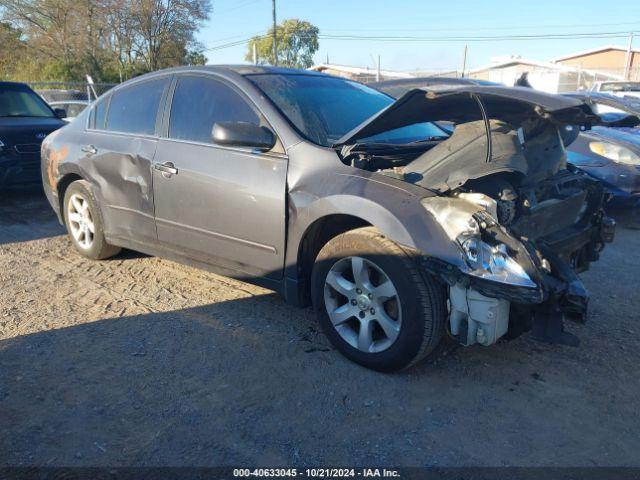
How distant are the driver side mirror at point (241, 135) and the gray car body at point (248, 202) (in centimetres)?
11

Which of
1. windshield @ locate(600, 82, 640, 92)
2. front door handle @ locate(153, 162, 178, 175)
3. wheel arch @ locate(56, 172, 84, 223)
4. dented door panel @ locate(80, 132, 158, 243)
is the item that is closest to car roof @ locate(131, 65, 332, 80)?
dented door panel @ locate(80, 132, 158, 243)

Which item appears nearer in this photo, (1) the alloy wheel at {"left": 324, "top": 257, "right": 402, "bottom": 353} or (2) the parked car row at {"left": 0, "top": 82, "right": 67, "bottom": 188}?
(1) the alloy wheel at {"left": 324, "top": 257, "right": 402, "bottom": 353}

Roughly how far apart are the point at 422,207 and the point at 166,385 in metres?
1.74

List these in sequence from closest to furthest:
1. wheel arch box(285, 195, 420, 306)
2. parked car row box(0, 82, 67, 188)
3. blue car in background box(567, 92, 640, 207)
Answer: wheel arch box(285, 195, 420, 306), blue car in background box(567, 92, 640, 207), parked car row box(0, 82, 67, 188)

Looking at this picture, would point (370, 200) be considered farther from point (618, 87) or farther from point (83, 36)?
point (83, 36)

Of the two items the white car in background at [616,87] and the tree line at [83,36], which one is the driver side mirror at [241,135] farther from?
the tree line at [83,36]

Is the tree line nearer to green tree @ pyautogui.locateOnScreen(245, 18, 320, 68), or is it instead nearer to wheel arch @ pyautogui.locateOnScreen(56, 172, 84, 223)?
green tree @ pyautogui.locateOnScreen(245, 18, 320, 68)

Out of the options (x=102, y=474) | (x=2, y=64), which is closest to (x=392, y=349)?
(x=102, y=474)

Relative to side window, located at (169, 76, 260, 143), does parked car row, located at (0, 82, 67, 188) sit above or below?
below

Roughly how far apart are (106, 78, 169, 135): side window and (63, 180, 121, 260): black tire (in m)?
0.63

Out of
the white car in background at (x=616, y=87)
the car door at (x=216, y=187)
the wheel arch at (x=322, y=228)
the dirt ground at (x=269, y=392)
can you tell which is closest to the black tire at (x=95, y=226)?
the dirt ground at (x=269, y=392)

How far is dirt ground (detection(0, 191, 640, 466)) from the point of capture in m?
2.59

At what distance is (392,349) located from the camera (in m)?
3.12

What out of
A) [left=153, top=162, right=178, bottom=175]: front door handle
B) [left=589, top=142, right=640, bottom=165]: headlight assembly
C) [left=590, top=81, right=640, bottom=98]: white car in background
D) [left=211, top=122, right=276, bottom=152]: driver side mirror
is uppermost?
[left=590, top=81, right=640, bottom=98]: white car in background
